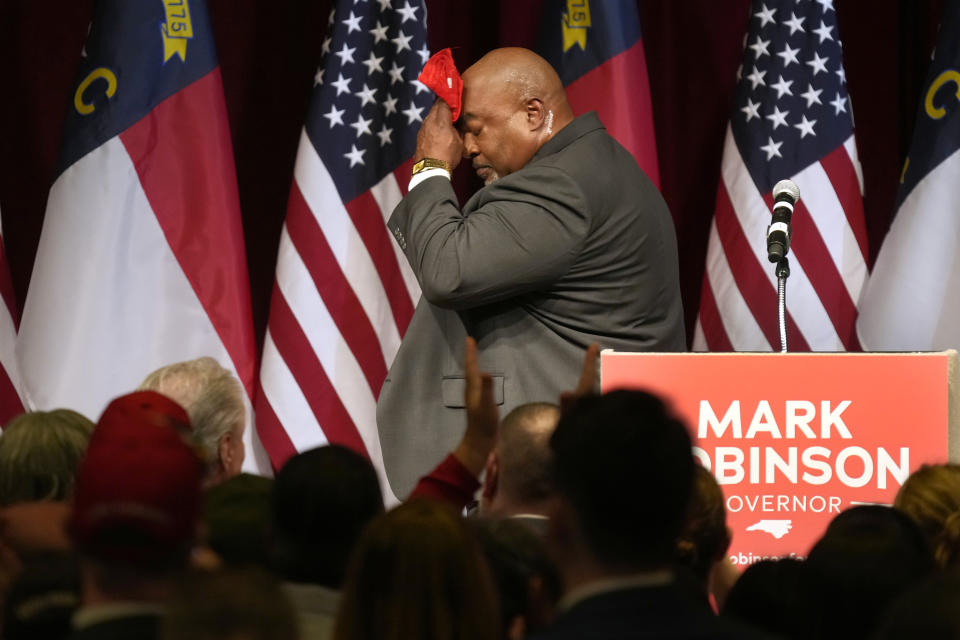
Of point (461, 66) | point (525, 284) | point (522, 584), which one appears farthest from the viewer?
point (461, 66)

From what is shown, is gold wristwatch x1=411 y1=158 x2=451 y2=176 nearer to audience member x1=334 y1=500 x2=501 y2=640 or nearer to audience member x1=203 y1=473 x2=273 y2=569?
audience member x1=203 y1=473 x2=273 y2=569

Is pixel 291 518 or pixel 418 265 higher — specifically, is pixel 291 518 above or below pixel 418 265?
below

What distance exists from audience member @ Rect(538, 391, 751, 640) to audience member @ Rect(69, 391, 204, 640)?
463mm

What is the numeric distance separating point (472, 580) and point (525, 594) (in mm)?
358

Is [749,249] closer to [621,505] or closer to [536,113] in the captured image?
[536,113]

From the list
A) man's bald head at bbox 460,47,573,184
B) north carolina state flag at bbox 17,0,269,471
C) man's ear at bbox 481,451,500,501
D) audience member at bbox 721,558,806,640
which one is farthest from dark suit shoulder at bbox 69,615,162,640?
north carolina state flag at bbox 17,0,269,471

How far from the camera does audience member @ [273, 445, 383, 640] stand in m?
2.18

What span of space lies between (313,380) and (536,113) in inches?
60.5

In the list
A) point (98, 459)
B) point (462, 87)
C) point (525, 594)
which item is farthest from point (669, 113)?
point (98, 459)

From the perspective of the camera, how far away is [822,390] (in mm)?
3350

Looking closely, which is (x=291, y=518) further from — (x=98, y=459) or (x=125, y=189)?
(x=125, y=189)

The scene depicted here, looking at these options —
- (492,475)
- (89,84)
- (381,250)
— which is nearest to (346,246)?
(381,250)

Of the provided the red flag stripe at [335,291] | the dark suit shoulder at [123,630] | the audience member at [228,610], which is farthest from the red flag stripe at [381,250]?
the audience member at [228,610]

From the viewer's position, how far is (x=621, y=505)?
180 centimetres
